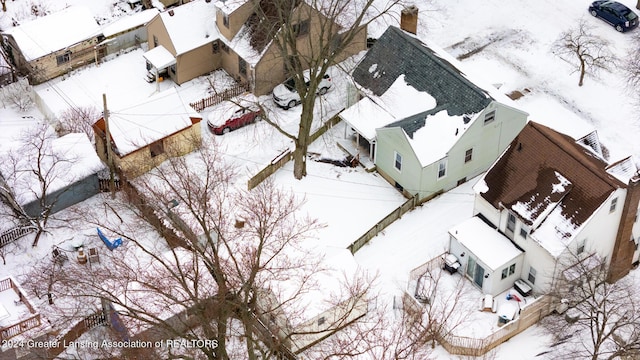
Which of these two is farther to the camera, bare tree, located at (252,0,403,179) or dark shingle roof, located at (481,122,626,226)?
bare tree, located at (252,0,403,179)

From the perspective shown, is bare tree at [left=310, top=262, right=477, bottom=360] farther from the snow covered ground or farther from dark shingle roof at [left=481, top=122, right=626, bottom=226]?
dark shingle roof at [left=481, top=122, right=626, bottom=226]

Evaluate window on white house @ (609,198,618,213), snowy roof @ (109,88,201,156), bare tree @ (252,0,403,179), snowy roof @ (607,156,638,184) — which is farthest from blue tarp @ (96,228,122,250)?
snowy roof @ (607,156,638,184)

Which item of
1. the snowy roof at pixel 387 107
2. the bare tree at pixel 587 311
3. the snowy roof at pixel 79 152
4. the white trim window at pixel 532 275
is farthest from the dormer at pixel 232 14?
the bare tree at pixel 587 311

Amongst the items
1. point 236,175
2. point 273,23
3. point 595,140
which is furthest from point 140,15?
point 595,140

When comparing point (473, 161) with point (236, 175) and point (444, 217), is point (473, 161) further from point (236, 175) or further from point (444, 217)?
point (236, 175)

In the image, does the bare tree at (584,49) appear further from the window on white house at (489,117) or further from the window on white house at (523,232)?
the window on white house at (523,232)

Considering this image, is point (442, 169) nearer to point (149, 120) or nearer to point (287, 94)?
point (287, 94)
